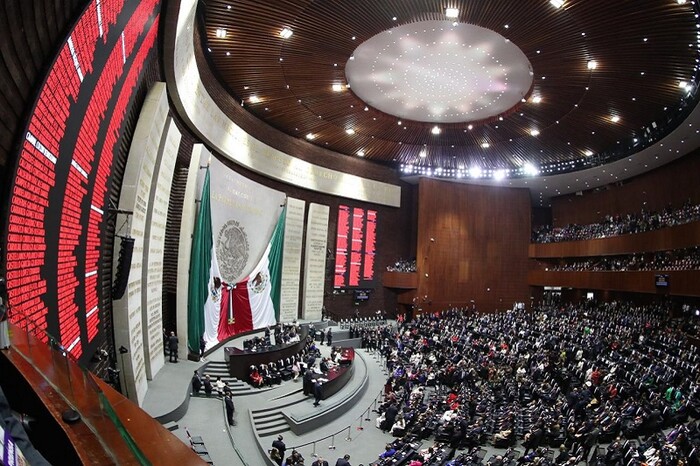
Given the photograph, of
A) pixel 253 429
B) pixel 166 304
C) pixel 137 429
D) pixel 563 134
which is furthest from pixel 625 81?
pixel 137 429

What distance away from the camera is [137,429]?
229cm

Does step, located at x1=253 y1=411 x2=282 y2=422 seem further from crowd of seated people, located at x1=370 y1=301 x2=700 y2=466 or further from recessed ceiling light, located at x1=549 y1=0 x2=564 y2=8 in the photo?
recessed ceiling light, located at x1=549 y1=0 x2=564 y2=8

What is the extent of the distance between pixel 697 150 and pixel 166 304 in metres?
24.4

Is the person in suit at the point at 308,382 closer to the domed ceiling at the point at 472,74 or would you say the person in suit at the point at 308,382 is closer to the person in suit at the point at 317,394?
the person in suit at the point at 317,394

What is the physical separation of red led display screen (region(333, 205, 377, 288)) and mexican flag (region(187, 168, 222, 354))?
435 inches

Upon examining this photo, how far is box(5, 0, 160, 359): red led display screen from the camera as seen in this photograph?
14.9 feet

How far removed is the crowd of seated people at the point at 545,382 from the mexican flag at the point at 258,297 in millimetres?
5653

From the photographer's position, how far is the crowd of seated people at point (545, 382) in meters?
10.6

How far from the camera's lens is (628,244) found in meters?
23.8

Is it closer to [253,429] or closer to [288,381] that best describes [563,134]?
[288,381]

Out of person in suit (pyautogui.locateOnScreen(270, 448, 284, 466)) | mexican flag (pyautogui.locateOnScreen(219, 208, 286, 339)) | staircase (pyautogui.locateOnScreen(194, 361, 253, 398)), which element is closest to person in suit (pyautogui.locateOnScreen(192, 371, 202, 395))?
staircase (pyautogui.locateOnScreen(194, 361, 253, 398))

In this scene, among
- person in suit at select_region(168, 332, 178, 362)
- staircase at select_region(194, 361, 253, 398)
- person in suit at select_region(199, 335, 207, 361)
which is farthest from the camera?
person in suit at select_region(199, 335, 207, 361)

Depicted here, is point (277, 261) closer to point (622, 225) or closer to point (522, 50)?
point (522, 50)

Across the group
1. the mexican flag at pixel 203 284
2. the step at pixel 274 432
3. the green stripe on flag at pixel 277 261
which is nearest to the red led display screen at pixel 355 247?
the green stripe on flag at pixel 277 261
